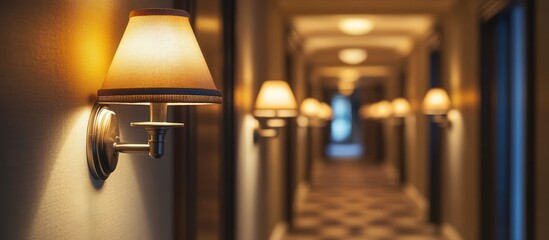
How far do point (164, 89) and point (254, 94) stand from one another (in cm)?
347

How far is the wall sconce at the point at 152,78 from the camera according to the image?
157 cm

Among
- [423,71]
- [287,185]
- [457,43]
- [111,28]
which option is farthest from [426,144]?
[111,28]

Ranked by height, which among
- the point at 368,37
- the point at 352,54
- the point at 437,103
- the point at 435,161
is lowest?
the point at 435,161

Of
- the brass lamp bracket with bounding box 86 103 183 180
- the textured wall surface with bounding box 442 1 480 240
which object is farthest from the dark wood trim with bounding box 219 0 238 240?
the textured wall surface with bounding box 442 1 480 240

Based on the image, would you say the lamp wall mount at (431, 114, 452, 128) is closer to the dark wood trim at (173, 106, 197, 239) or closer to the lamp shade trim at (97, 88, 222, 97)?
the dark wood trim at (173, 106, 197, 239)

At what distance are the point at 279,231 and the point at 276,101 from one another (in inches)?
116

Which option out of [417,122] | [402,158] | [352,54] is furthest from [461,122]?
[402,158]

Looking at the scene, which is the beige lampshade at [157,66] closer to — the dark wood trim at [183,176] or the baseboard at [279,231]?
the dark wood trim at [183,176]

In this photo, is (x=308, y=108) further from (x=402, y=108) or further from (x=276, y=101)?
(x=276, y=101)

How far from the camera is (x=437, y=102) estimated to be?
21.1 feet

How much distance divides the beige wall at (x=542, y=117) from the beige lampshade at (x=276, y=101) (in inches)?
61.2

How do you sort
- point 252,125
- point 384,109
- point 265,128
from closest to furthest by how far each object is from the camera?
point 252,125, point 265,128, point 384,109

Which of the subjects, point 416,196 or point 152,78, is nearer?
point 152,78

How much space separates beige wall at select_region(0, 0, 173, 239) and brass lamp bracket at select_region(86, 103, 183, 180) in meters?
0.03
